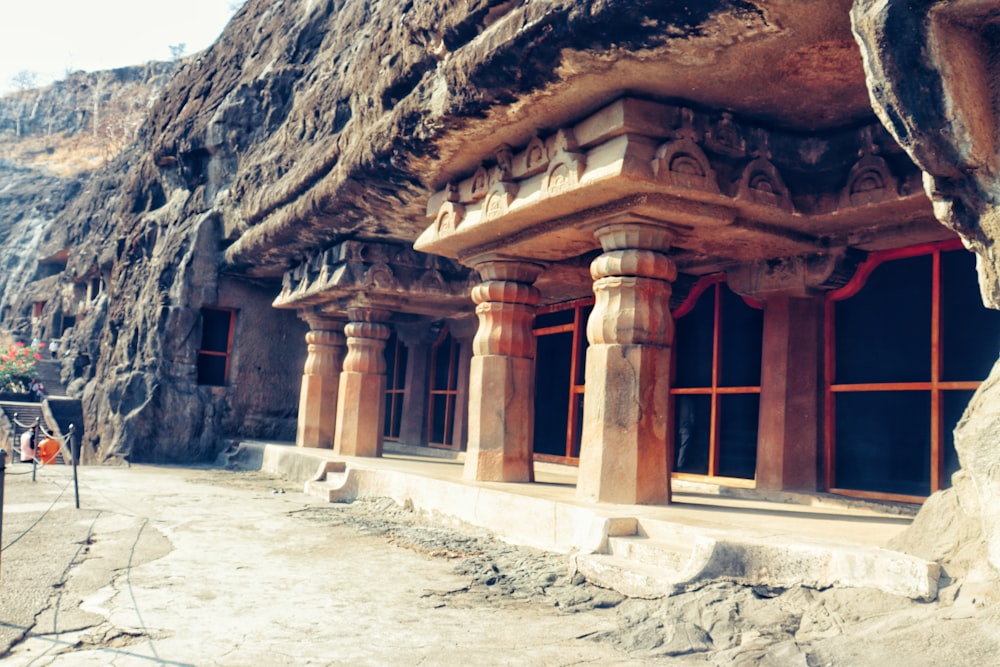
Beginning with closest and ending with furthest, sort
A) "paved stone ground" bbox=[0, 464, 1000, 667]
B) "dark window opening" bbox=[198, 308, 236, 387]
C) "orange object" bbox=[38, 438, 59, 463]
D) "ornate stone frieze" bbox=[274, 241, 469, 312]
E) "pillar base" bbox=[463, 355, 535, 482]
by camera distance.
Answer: "paved stone ground" bbox=[0, 464, 1000, 667] < "pillar base" bbox=[463, 355, 535, 482] < "orange object" bbox=[38, 438, 59, 463] < "ornate stone frieze" bbox=[274, 241, 469, 312] < "dark window opening" bbox=[198, 308, 236, 387]

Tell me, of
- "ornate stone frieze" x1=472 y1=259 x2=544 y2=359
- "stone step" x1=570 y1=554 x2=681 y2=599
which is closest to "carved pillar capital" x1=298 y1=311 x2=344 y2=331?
"ornate stone frieze" x1=472 y1=259 x2=544 y2=359

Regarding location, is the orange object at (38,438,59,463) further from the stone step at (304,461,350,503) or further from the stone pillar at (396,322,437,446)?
the stone pillar at (396,322,437,446)

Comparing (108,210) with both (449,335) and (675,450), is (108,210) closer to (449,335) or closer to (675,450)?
(449,335)

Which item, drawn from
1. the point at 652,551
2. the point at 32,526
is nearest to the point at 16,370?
the point at 32,526

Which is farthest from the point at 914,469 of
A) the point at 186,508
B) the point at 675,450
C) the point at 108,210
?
the point at 108,210

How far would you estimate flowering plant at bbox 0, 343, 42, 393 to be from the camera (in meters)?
16.1

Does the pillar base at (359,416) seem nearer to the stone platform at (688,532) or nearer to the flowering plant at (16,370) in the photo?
the stone platform at (688,532)

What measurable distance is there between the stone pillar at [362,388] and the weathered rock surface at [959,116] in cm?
658

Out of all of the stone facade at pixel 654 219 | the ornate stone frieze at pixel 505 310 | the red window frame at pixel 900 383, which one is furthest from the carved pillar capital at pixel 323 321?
the red window frame at pixel 900 383

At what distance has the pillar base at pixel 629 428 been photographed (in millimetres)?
4625

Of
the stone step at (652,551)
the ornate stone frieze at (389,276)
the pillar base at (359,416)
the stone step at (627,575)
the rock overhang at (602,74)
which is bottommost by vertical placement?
the stone step at (627,575)

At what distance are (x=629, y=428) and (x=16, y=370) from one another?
1589 centimetres

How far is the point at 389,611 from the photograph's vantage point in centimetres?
342

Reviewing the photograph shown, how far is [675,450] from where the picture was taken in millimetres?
6668
